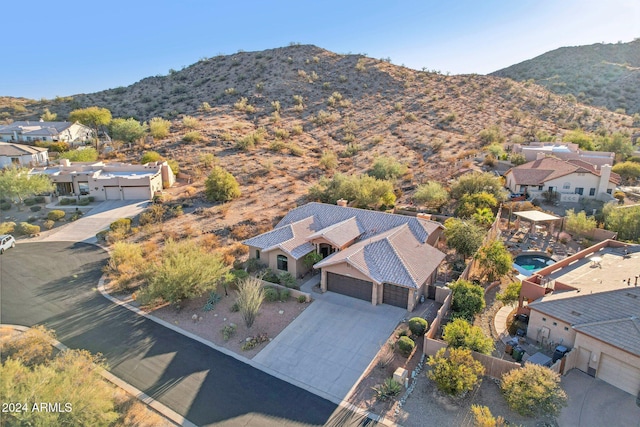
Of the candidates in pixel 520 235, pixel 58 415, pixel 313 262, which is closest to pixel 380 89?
pixel 520 235

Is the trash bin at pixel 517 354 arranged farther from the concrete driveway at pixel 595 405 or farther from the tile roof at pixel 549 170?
the tile roof at pixel 549 170

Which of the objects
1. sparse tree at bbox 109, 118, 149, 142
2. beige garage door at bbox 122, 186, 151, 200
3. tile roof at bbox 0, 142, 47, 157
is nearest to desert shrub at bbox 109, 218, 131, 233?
beige garage door at bbox 122, 186, 151, 200

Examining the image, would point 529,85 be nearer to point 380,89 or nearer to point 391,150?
point 380,89

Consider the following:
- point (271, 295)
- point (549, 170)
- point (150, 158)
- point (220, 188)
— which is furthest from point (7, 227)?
point (549, 170)

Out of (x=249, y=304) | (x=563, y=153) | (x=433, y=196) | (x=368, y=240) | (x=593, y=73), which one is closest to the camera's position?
(x=249, y=304)

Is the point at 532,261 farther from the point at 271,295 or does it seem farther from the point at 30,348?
the point at 30,348

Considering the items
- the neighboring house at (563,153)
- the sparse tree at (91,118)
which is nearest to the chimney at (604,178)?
the neighboring house at (563,153)

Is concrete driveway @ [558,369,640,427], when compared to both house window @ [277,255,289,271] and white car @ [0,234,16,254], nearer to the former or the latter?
house window @ [277,255,289,271]
